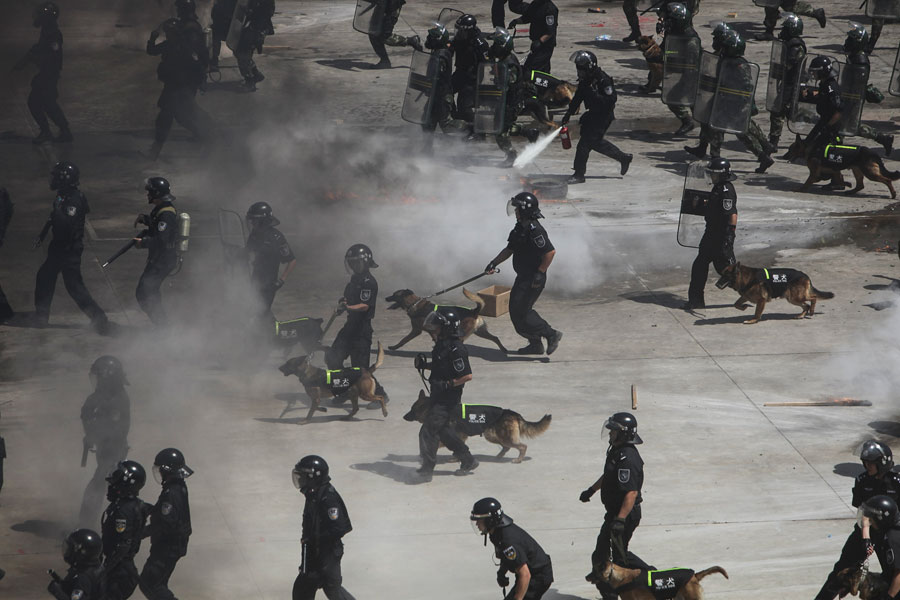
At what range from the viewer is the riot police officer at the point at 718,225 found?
45.1 feet

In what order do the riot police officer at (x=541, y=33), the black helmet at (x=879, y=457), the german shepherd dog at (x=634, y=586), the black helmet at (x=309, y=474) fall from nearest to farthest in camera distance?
the german shepherd dog at (x=634, y=586)
the black helmet at (x=309, y=474)
the black helmet at (x=879, y=457)
the riot police officer at (x=541, y=33)

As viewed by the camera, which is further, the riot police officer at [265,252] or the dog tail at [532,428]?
the riot police officer at [265,252]

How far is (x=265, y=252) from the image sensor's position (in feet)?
42.4

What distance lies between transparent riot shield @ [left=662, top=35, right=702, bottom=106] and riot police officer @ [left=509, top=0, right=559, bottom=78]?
7.94 ft

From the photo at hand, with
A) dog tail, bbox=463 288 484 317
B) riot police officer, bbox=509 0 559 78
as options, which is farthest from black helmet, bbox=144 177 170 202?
riot police officer, bbox=509 0 559 78

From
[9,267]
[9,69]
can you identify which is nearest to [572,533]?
[9,267]

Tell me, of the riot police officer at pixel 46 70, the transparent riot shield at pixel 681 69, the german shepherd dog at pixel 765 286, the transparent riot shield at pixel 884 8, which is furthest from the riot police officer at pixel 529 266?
the transparent riot shield at pixel 884 8

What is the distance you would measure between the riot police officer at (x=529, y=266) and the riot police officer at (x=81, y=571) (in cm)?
604

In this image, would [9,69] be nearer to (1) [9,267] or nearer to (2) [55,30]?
(2) [55,30]

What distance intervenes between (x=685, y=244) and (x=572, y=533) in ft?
18.8

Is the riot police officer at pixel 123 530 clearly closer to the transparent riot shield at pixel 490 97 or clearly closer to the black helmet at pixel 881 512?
the black helmet at pixel 881 512

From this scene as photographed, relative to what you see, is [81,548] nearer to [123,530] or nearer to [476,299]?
[123,530]

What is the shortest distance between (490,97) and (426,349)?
5.61 metres

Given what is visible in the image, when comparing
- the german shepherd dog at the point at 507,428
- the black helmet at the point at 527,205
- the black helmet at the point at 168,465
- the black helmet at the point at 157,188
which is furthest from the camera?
the black helmet at the point at 157,188
